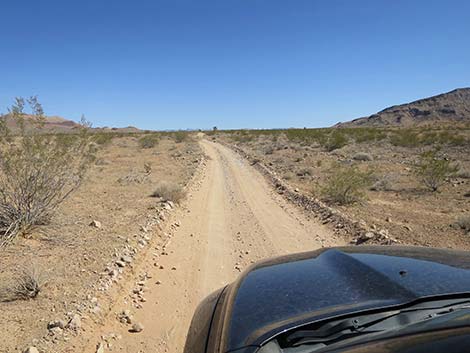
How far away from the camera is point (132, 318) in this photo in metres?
4.89

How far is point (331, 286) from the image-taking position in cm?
232

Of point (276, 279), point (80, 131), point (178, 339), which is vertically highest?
point (80, 131)

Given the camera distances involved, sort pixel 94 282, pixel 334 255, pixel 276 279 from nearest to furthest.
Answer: pixel 276 279
pixel 334 255
pixel 94 282

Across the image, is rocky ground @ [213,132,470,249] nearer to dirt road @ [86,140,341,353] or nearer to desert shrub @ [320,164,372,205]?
desert shrub @ [320,164,372,205]

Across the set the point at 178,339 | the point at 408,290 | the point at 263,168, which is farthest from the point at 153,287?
the point at 263,168

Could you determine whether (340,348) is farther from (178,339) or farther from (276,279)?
(178,339)

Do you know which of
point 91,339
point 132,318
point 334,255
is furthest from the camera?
point 132,318

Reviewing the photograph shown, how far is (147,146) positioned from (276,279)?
121 feet

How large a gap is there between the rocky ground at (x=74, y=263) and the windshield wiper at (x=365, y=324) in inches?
128

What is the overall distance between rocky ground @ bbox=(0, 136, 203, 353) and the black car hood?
9.27 feet

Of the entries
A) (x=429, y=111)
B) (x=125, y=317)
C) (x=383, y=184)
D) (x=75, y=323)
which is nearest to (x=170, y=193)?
(x=125, y=317)

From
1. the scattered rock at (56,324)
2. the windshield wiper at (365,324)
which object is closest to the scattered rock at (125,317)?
the scattered rock at (56,324)

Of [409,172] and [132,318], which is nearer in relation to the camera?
[132,318]

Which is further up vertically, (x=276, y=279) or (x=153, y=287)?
(x=276, y=279)
